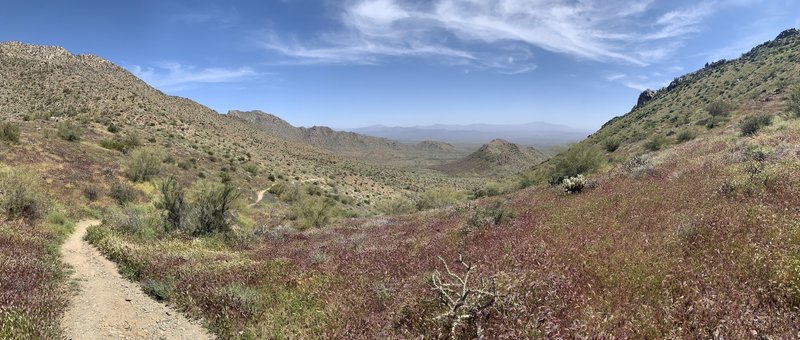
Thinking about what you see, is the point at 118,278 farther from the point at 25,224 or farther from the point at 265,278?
the point at 25,224

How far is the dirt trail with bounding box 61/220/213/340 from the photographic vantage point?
7.14 meters

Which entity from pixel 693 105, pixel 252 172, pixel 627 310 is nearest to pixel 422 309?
pixel 627 310

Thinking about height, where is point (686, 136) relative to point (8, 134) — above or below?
below

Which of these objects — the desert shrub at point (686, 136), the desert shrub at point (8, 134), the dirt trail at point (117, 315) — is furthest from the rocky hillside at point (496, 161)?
the dirt trail at point (117, 315)

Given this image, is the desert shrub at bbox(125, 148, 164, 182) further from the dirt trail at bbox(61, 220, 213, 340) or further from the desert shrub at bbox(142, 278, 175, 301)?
the desert shrub at bbox(142, 278, 175, 301)

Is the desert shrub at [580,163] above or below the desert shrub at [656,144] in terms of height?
below

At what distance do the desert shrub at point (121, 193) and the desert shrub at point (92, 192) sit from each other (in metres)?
0.83

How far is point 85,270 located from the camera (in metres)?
10.8

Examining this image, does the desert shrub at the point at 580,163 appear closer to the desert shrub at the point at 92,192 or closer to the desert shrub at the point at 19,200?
the desert shrub at the point at 19,200

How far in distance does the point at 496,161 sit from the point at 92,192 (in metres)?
133

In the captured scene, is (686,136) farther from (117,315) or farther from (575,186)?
(117,315)

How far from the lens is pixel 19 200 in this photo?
16.0m

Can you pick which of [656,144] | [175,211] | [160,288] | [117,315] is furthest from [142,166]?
[656,144]

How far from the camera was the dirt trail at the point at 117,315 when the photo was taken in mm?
7145
